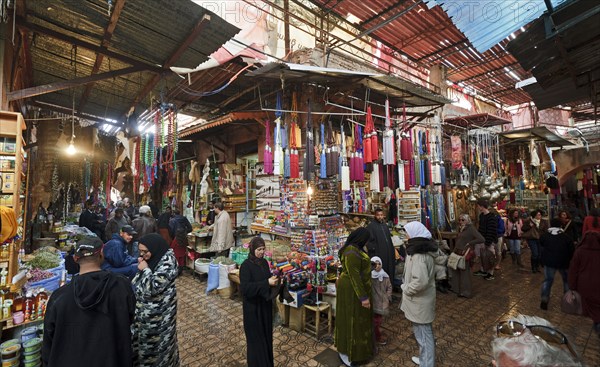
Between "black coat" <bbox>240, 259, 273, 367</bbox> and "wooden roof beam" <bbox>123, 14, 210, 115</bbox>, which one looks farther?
"wooden roof beam" <bbox>123, 14, 210, 115</bbox>

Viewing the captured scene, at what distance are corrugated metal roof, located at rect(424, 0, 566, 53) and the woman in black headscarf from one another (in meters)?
3.81

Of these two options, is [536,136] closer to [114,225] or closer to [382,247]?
[382,247]

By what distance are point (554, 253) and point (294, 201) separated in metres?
5.27

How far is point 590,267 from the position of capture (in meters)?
3.92

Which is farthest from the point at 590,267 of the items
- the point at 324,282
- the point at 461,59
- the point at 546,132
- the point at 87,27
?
the point at 87,27

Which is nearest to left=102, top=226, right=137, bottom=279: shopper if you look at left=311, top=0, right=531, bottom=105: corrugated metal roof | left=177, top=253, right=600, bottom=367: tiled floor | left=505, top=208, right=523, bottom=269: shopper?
left=177, top=253, right=600, bottom=367: tiled floor

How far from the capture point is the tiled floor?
3666mm

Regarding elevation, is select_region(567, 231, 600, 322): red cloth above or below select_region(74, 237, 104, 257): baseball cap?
below

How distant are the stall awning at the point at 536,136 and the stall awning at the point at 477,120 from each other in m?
1.76

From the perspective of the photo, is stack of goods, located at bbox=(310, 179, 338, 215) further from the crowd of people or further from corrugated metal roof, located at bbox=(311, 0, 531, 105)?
corrugated metal roof, located at bbox=(311, 0, 531, 105)

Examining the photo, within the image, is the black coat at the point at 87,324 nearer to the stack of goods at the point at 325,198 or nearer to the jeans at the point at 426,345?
the jeans at the point at 426,345

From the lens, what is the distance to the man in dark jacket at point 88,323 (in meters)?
1.93

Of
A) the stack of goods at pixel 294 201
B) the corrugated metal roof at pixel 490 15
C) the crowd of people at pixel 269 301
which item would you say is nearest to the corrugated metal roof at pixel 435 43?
the corrugated metal roof at pixel 490 15

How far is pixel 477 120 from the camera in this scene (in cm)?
825
